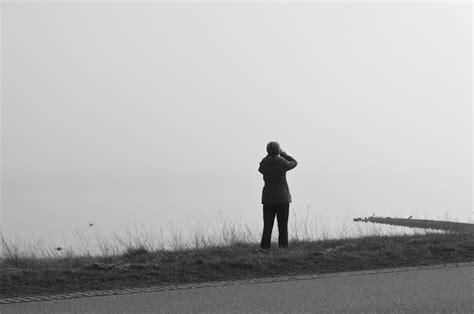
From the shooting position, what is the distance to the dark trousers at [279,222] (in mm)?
12484

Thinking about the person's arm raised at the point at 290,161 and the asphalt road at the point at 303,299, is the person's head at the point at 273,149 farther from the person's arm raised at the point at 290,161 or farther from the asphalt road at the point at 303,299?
the asphalt road at the point at 303,299

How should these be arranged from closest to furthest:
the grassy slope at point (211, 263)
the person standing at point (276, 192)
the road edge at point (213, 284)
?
the road edge at point (213, 284)
the grassy slope at point (211, 263)
the person standing at point (276, 192)

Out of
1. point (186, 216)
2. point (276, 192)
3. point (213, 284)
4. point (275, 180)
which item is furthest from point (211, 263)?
point (186, 216)

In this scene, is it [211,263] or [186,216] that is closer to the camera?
[211,263]

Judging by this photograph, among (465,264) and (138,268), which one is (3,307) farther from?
(465,264)

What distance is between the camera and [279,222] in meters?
12.8

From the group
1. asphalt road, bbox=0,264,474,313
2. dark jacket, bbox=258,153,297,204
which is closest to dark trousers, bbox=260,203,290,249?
dark jacket, bbox=258,153,297,204

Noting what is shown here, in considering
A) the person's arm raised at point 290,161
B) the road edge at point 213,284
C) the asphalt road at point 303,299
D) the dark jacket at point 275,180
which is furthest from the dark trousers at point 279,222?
the asphalt road at point 303,299

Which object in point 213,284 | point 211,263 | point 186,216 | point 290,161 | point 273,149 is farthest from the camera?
point 186,216

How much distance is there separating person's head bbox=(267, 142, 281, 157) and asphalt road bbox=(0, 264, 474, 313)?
12.3ft

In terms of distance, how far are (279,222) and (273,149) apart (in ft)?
3.86

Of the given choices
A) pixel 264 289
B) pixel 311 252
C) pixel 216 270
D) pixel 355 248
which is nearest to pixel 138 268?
pixel 216 270

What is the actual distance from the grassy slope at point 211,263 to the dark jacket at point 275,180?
81 cm

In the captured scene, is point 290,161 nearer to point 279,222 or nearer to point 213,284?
point 279,222
